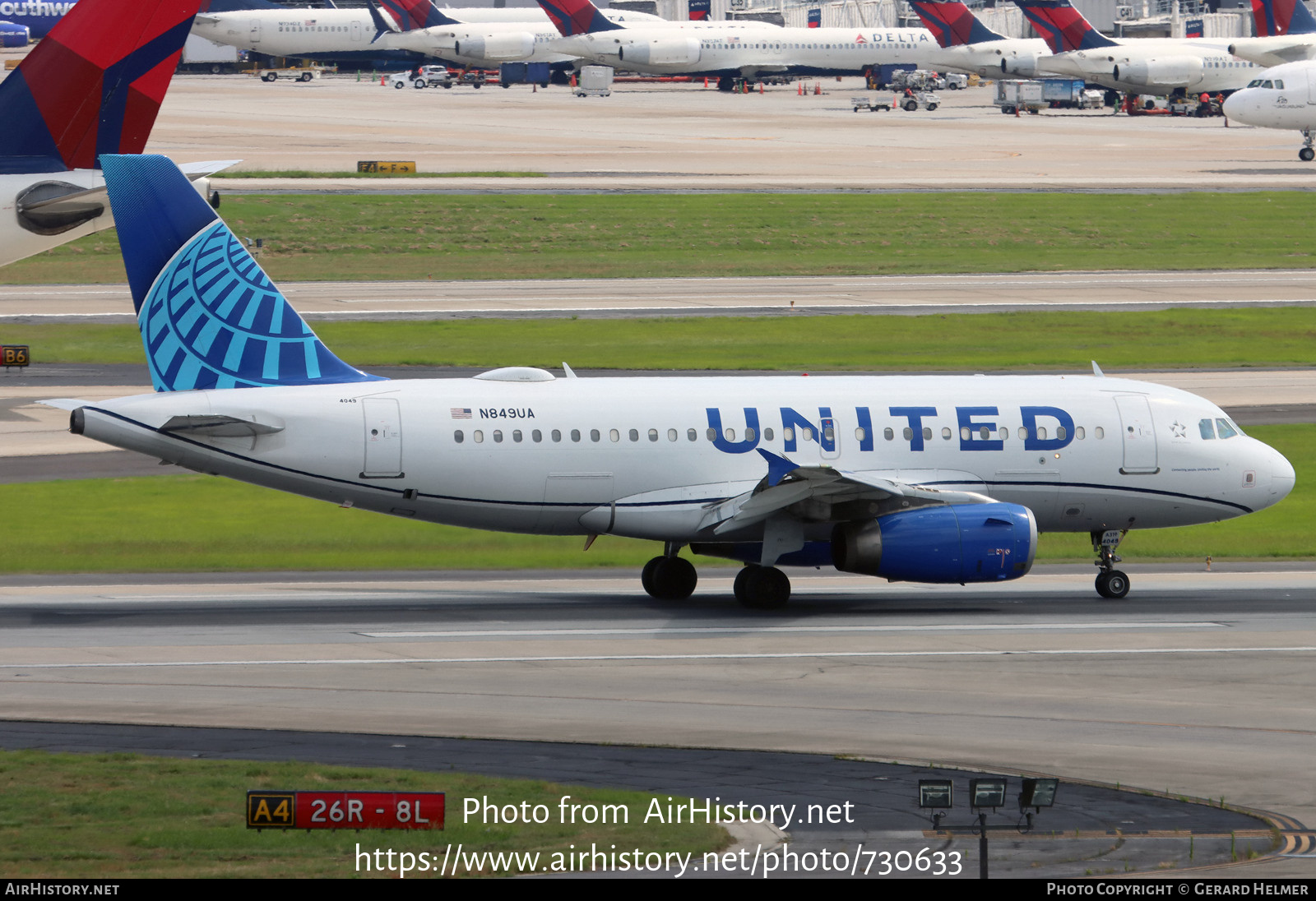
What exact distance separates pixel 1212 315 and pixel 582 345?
27.5 metres

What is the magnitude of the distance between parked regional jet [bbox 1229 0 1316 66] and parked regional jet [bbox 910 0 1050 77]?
2790cm

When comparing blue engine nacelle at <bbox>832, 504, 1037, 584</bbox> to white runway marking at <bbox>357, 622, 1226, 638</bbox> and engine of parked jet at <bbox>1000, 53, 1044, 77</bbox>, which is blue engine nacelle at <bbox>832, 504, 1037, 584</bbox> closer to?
white runway marking at <bbox>357, 622, 1226, 638</bbox>

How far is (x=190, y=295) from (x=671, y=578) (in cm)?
1066

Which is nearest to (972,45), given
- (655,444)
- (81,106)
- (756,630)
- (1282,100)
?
(1282,100)

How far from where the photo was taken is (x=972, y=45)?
589 ft

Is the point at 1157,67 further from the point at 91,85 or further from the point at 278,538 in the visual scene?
the point at 278,538

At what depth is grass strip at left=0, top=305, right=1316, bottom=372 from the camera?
65062 mm

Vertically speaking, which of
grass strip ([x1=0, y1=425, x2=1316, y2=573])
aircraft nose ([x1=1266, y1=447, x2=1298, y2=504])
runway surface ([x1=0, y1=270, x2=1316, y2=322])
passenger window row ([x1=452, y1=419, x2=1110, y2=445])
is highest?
passenger window row ([x1=452, y1=419, x2=1110, y2=445])

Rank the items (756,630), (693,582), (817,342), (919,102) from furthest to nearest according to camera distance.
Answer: (919,102), (817,342), (693,582), (756,630)

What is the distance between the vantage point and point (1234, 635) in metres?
33.3

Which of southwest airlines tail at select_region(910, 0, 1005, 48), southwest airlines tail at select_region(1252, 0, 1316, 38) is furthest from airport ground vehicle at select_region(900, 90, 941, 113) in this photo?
southwest airlines tail at select_region(1252, 0, 1316, 38)

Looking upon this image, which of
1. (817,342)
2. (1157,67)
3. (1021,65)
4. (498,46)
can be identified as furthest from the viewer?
(498,46)

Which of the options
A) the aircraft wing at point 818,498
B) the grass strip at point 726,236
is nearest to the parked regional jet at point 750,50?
the grass strip at point 726,236
